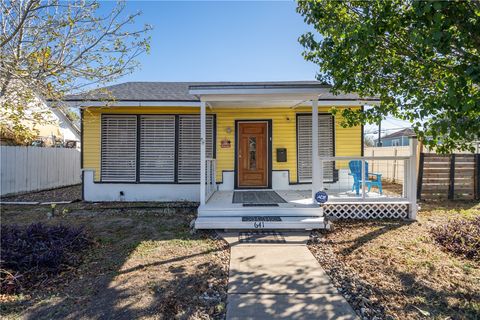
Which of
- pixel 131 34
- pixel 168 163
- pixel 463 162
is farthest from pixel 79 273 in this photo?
pixel 463 162

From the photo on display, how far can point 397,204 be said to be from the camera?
656 cm

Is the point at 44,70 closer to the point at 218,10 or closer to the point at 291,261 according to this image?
the point at 291,261

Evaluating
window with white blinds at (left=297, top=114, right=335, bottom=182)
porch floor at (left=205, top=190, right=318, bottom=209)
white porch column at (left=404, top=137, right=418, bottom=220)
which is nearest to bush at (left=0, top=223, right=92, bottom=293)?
porch floor at (left=205, top=190, right=318, bottom=209)

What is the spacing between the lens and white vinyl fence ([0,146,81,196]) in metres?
10.1

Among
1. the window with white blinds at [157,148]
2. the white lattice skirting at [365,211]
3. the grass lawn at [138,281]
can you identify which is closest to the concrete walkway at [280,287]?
the grass lawn at [138,281]

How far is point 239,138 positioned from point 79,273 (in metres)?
5.83

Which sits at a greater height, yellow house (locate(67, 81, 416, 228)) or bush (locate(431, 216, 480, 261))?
yellow house (locate(67, 81, 416, 228))

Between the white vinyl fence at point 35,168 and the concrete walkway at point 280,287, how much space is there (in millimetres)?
9511

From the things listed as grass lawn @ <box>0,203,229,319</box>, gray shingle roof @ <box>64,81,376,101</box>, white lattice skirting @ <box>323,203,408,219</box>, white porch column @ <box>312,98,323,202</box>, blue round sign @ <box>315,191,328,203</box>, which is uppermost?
gray shingle roof @ <box>64,81,376,101</box>

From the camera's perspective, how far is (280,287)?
3.46 meters

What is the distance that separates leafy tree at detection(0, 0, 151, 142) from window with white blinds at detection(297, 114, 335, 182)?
17.2ft

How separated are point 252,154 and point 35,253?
19.8 ft

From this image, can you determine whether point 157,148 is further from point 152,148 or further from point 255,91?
point 255,91

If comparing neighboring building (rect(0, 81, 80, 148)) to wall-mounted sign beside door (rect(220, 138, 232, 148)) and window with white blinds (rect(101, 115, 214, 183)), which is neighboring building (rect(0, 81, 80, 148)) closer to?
window with white blinds (rect(101, 115, 214, 183))
